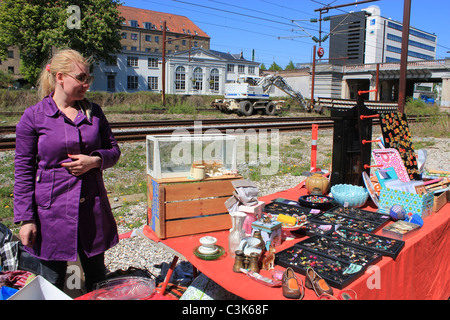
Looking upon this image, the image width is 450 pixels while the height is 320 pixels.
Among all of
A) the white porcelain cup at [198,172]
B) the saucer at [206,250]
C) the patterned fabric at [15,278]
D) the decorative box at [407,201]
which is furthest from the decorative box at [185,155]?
the decorative box at [407,201]

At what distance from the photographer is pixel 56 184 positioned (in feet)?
7.63

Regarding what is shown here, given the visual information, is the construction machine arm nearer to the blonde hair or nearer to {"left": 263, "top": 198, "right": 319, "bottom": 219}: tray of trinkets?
{"left": 263, "top": 198, "right": 319, "bottom": 219}: tray of trinkets

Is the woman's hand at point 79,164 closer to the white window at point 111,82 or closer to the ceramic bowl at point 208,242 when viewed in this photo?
the ceramic bowl at point 208,242

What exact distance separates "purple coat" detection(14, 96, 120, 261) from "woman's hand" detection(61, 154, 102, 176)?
0.04 m

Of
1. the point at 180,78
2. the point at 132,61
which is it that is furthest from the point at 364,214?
the point at 180,78

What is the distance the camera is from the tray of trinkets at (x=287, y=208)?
3250 mm

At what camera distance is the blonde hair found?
2.33 meters

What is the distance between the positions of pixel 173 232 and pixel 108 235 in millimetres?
459

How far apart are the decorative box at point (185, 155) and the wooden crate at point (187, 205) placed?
11 centimetres

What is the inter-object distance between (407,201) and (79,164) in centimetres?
285

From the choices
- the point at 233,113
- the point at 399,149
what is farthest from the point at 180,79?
the point at 399,149

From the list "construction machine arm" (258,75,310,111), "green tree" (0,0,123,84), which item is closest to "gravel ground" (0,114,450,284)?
"construction machine arm" (258,75,310,111)

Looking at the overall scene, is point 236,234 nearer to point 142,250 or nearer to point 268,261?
point 268,261

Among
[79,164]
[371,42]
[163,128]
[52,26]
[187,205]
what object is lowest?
[187,205]
